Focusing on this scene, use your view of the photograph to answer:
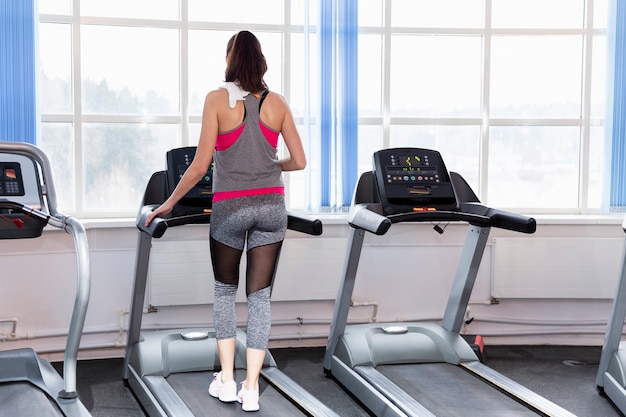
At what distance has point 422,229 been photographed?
17.5ft

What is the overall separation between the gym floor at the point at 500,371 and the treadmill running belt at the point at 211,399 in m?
0.26

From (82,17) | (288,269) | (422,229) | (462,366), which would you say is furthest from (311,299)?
(82,17)

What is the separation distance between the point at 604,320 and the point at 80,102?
3.76m

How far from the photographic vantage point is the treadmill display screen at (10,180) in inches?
154

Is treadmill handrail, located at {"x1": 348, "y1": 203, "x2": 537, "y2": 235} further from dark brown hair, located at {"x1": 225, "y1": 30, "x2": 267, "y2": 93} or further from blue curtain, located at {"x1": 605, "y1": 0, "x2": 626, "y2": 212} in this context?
blue curtain, located at {"x1": 605, "y1": 0, "x2": 626, "y2": 212}

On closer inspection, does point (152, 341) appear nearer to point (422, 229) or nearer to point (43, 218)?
point (43, 218)

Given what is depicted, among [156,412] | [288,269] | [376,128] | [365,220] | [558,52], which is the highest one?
[558,52]

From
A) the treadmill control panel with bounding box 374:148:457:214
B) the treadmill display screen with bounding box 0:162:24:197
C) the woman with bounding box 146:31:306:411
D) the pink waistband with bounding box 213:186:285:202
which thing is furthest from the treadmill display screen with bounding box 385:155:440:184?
the treadmill display screen with bounding box 0:162:24:197

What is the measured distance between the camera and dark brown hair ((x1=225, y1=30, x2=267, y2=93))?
3461 millimetres

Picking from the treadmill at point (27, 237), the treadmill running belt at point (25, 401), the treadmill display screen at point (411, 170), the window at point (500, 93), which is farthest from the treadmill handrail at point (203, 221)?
the window at point (500, 93)

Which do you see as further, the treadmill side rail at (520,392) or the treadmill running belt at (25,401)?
the treadmill side rail at (520,392)

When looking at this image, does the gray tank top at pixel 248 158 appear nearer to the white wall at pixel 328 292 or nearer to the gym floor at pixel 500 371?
the gym floor at pixel 500 371

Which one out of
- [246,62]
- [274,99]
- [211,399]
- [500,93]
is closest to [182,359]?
[211,399]

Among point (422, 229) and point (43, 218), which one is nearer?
point (43, 218)
